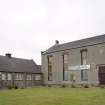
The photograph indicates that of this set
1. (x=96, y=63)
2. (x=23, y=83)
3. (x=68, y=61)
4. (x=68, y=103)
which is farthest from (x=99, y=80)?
(x=68, y=103)

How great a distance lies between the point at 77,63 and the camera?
50906mm

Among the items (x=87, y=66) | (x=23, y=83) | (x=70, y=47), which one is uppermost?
(x=70, y=47)

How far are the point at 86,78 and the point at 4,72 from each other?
54.3ft

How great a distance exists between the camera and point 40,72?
6234 centimetres

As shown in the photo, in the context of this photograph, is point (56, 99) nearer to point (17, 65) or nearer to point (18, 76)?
point (18, 76)

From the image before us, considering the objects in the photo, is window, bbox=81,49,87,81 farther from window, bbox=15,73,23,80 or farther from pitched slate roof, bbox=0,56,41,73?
pitched slate roof, bbox=0,56,41,73

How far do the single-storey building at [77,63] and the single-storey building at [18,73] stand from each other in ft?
8.19

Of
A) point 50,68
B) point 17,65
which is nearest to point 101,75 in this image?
point 50,68

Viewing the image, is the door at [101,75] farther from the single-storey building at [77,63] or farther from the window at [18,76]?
the window at [18,76]

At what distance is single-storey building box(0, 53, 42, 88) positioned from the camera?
179 ft

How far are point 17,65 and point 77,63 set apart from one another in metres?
15.0

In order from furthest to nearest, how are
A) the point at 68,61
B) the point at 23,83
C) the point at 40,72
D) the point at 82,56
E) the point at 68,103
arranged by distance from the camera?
the point at 40,72 → the point at 23,83 → the point at 68,61 → the point at 82,56 → the point at 68,103

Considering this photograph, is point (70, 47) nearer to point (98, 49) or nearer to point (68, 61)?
point (68, 61)

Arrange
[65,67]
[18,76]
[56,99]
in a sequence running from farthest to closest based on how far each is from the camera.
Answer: [18,76], [65,67], [56,99]
